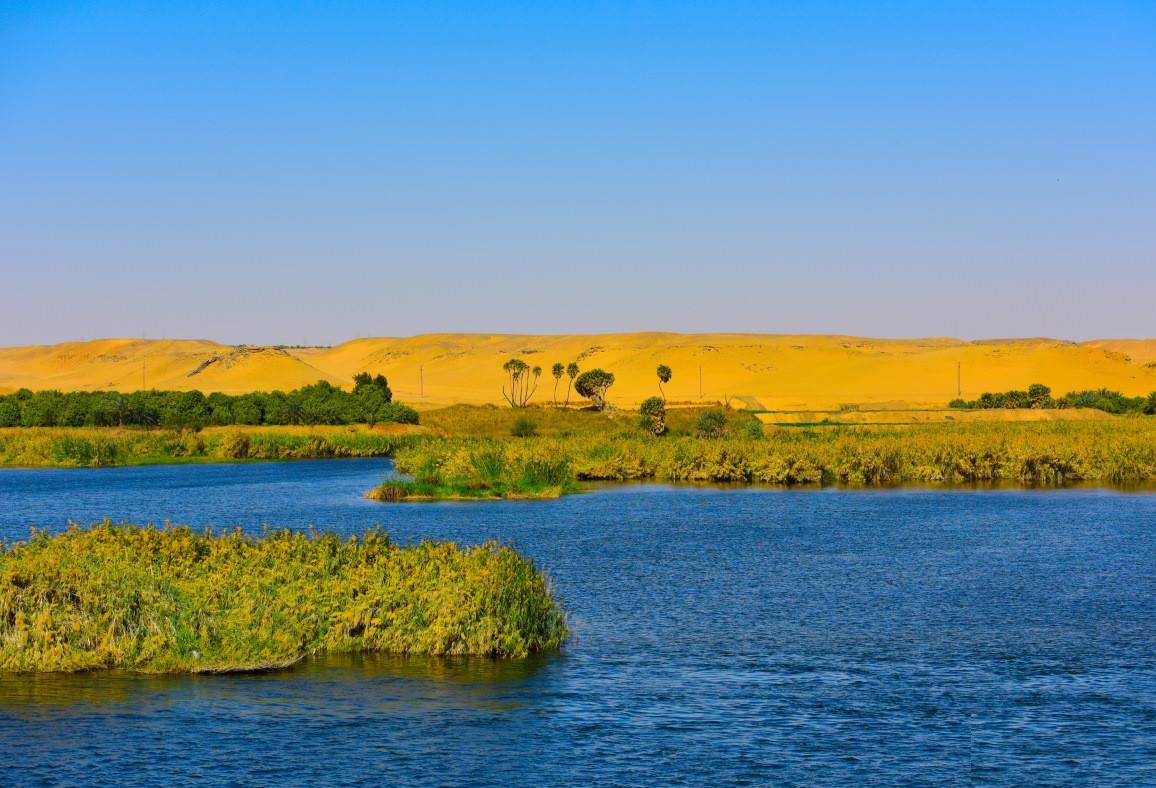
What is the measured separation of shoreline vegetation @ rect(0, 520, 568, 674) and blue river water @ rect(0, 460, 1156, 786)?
1.00ft

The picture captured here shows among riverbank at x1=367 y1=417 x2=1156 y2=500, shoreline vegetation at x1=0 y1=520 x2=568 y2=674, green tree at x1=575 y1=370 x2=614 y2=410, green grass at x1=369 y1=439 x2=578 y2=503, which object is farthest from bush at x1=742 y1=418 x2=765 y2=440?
shoreline vegetation at x1=0 y1=520 x2=568 y2=674

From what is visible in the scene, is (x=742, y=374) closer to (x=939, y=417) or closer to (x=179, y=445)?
(x=939, y=417)

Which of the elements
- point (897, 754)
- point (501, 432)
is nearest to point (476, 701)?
point (897, 754)

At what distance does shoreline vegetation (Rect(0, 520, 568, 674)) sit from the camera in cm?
1764

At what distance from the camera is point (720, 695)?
17.0 metres

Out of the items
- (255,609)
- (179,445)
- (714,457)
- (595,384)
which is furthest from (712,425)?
(255,609)

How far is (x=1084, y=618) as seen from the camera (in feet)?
71.0

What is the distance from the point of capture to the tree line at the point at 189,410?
76.8m

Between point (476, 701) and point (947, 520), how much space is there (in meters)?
22.2

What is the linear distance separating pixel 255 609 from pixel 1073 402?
84633 millimetres

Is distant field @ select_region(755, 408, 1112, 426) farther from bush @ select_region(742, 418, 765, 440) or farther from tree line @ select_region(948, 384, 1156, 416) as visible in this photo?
bush @ select_region(742, 418, 765, 440)

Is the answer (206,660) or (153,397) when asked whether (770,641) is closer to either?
(206,660)

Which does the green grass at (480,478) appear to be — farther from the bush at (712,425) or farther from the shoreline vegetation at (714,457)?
the bush at (712,425)

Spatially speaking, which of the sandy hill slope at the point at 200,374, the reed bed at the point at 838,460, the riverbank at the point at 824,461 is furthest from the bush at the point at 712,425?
the sandy hill slope at the point at 200,374
